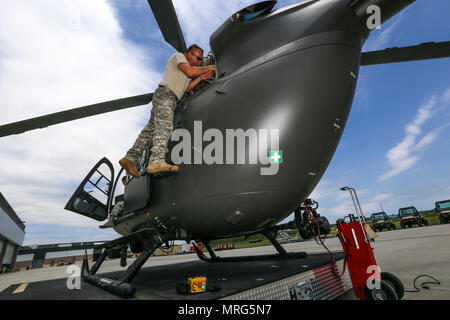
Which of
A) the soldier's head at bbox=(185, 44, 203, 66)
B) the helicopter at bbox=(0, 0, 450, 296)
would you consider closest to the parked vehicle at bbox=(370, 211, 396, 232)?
the helicopter at bbox=(0, 0, 450, 296)

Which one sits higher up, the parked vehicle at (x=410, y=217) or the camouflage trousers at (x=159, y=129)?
the parked vehicle at (x=410, y=217)

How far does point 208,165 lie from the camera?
200cm

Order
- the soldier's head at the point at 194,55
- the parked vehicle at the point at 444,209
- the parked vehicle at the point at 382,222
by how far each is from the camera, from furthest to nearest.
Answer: the parked vehicle at the point at 382,222 → the parked vehicle at the point at 444,209 → the soldier's head at the point at 194,55

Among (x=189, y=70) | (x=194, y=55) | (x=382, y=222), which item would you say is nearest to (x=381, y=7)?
(x=189, y=70)

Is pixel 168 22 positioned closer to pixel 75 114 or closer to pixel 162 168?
pixel 75 114

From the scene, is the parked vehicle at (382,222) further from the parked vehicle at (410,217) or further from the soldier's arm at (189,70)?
the soldier's arm at (189,70)

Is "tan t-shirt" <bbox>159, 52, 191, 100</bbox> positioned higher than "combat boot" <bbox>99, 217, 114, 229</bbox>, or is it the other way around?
"tan t-shirt" <bbox>159, 52, 191, 100</bbox>

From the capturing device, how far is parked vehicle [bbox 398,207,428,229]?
19.0m

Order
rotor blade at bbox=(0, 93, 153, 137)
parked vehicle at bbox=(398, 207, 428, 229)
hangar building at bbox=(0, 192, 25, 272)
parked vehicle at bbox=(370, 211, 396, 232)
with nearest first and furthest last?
rotor blade at bbox=(0, 93, 153, 137), hangar building at bbox=(0, 192, 25, 272), parked vehicle at bbox=(398, 207, 428, 229), parked vehicle at bbox=(370, 211, 396, 232)

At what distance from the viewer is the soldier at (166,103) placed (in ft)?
7.14

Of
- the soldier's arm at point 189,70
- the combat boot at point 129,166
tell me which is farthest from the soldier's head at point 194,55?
the combat boot at point 129,166

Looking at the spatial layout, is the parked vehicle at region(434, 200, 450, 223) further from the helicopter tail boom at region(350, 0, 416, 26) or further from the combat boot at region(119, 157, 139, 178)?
the combat boot at region(119, 157, 139, 178)

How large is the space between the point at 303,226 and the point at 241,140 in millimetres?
1238
